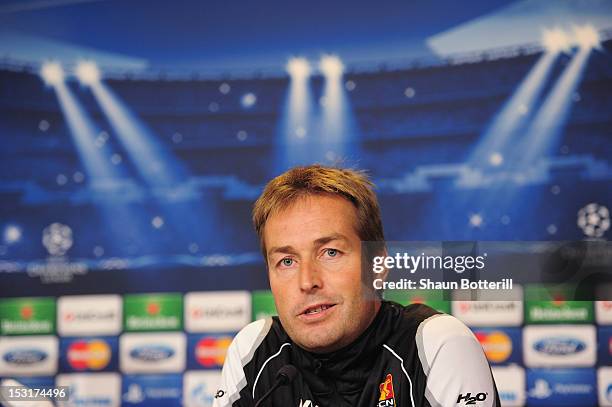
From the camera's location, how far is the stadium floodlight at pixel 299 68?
3051 mm

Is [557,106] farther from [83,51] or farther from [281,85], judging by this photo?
[83,51]

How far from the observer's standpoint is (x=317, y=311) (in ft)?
5.07

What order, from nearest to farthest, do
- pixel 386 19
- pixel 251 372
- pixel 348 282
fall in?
pixel 348 282, pixel 251 372, pixel 386 19

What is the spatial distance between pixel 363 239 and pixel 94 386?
75.3 inches

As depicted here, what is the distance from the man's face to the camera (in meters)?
1.53

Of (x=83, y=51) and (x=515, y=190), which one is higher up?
(x=83, y=51)

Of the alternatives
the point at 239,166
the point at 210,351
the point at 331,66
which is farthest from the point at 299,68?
the point at 210,351

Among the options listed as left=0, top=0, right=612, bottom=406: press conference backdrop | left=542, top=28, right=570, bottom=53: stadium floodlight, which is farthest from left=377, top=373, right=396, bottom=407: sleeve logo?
left=542, top=28, right=570, bottom=53: stadium floodlight

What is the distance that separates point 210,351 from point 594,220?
1553 mm

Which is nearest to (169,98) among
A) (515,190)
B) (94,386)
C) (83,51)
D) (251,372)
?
(83,51)

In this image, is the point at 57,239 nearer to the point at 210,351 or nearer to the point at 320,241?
the point at 210,351

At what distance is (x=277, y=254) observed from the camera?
5.23 ft

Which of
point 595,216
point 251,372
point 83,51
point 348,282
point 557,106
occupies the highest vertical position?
point 83,51

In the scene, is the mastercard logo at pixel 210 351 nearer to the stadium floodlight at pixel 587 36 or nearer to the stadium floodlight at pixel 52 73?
the stadium floodlight at pixel 52 73
